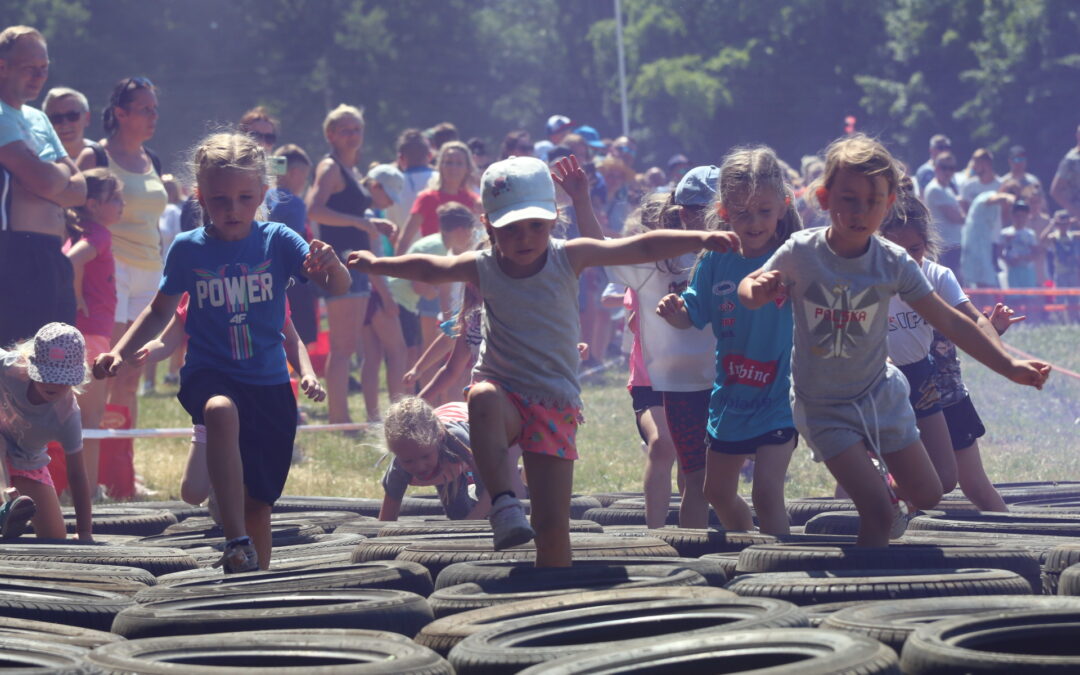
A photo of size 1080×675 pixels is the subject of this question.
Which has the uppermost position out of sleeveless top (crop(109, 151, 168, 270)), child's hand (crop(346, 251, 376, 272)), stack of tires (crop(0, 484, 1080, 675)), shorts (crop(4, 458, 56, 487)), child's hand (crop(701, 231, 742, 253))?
sleeveless top (crop(109, 151, 168, 270))

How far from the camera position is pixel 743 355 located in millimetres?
6480

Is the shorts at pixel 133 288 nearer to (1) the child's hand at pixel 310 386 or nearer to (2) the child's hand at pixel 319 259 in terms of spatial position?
(1) the child's hand at pixel 310 386

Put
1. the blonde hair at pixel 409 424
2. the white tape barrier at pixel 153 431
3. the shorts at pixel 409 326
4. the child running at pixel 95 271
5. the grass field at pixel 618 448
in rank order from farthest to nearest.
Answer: the shorts at pixel 409 326, the grass field at pixel 618 448, the child running at pixel 95 271, the white tape barrier at pixel 153 431, the blonde hair at pixel 409 424

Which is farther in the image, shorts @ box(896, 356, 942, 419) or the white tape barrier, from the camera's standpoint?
the white tape barrier

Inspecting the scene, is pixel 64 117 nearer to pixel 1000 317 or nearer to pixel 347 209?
pixel 347 209

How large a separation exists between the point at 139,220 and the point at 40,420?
3.21 metres

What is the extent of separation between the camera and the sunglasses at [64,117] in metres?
10.3

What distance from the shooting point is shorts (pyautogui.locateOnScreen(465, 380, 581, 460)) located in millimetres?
5406

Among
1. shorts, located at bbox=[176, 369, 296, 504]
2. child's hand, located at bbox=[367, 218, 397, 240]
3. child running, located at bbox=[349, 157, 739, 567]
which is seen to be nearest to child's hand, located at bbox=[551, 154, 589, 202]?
child running, located at bbox=[349, 157, 739, 567]

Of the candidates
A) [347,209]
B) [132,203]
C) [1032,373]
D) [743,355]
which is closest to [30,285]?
[132,203]

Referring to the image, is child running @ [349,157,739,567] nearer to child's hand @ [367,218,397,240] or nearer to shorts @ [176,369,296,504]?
shorts @ [176,369,296,504]

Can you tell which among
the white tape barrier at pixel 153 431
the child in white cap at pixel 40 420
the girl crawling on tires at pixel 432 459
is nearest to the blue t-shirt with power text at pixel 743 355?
the girl crawling on tires at pixel 432 459

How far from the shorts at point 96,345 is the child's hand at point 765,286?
5.61 meters

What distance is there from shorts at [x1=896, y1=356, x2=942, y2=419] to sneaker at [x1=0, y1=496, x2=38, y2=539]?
4404 millimetres
